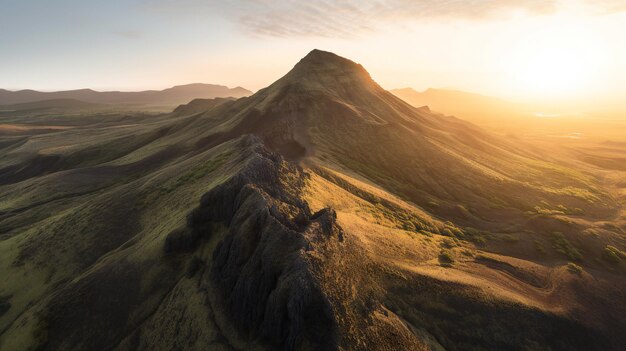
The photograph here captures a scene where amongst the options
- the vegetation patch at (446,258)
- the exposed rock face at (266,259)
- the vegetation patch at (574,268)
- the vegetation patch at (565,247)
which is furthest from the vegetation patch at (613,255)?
the exposed rock face at (266,259)

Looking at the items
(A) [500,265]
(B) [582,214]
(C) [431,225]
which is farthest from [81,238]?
(B) [582,214]

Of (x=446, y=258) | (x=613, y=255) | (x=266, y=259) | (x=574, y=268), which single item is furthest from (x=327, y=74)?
(x=266, y=259)

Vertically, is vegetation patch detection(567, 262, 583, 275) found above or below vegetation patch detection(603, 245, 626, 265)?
above

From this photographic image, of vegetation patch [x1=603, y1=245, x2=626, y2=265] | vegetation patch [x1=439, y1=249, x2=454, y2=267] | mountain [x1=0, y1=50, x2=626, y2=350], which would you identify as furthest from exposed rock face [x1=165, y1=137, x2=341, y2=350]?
vegetation patch [x1=603, y1=245, x2=626, y2=265]

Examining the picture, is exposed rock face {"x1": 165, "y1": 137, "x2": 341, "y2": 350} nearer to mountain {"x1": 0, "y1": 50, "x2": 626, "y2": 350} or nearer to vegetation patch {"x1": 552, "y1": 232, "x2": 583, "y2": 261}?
mountain {"x1": 0, "y1": 50, "x2": 626, "y2": 350}

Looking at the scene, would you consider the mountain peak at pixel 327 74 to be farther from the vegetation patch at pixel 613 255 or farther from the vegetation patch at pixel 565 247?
the vegetation patch at pixel 613 255

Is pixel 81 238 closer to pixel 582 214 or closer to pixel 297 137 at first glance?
pixel 297 137
